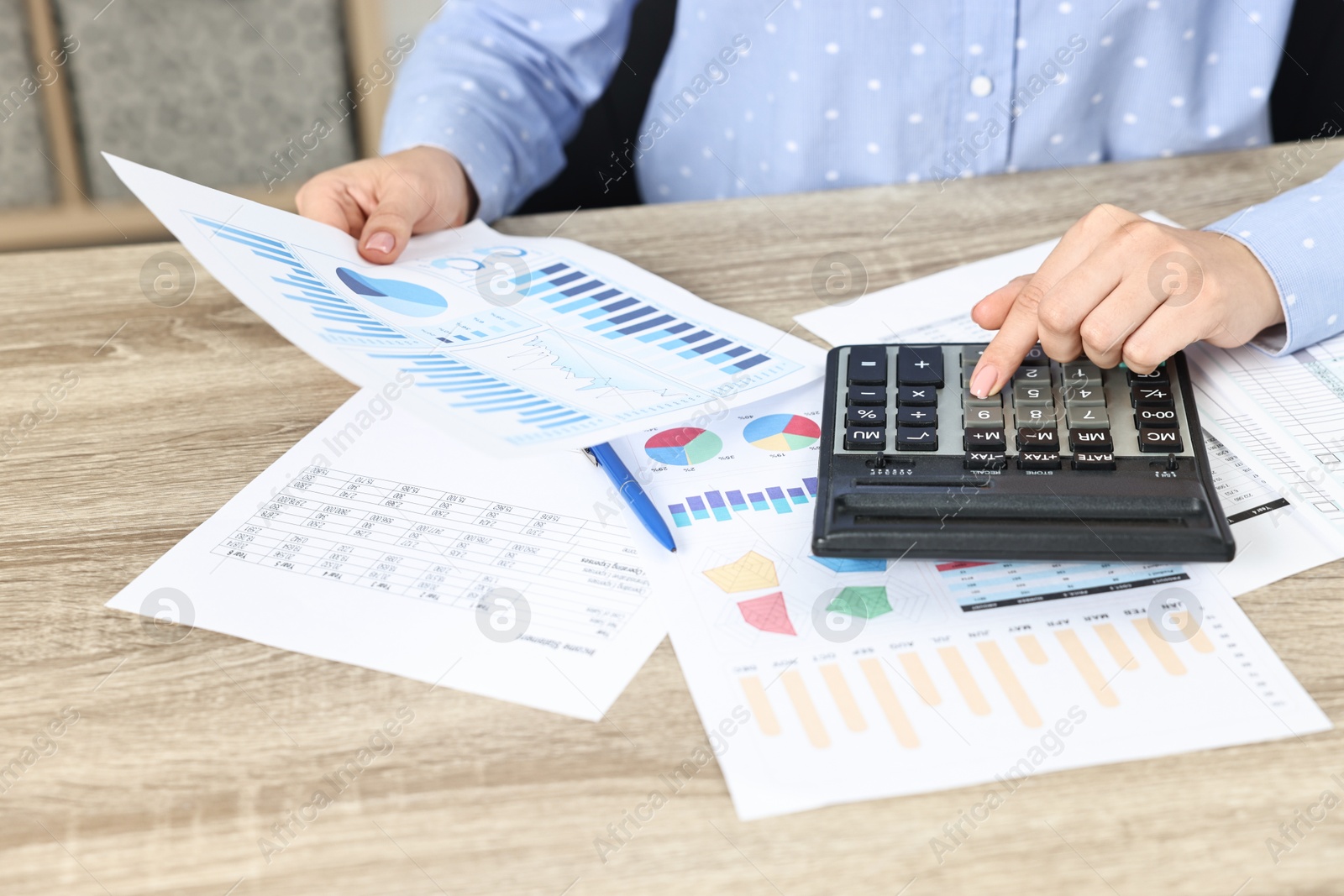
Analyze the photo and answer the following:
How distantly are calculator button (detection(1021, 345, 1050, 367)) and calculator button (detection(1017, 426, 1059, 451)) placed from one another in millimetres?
71

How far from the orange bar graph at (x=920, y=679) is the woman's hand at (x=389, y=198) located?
0.43 meters

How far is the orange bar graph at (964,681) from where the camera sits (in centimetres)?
41

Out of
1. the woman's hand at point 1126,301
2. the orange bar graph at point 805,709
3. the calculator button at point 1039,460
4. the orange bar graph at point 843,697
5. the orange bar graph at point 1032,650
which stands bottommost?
the orange bar graph at point 805,709

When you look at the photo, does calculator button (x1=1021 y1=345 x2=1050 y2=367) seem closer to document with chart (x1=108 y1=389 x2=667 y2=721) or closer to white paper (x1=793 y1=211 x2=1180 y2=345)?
white paper (x1=793 y1=211 x2=1180 y2=345)

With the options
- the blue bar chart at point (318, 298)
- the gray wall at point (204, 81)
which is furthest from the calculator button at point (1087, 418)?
the gray wall at point (204, 81)

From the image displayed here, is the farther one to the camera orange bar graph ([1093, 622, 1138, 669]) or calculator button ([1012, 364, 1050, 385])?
calculator button ([1012, 364, 1050, 385])

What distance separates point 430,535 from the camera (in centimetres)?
52

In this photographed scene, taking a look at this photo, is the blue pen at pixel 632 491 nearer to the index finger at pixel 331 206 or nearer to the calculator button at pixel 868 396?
the calculator button at pixel 868 396

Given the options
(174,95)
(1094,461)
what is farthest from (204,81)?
(1094,461)

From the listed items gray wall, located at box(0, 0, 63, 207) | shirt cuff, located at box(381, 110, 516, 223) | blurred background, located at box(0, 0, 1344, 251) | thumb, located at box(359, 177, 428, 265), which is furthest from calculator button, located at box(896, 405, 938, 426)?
gray wall, located at box(0, 0, 63, 207)

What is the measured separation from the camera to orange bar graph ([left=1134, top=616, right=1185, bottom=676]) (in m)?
0.42

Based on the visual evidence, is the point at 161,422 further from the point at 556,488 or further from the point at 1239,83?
the point at 1239,83

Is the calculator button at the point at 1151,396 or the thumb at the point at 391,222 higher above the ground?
the calculator button at the point at 1151,396

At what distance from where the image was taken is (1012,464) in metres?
0.51
